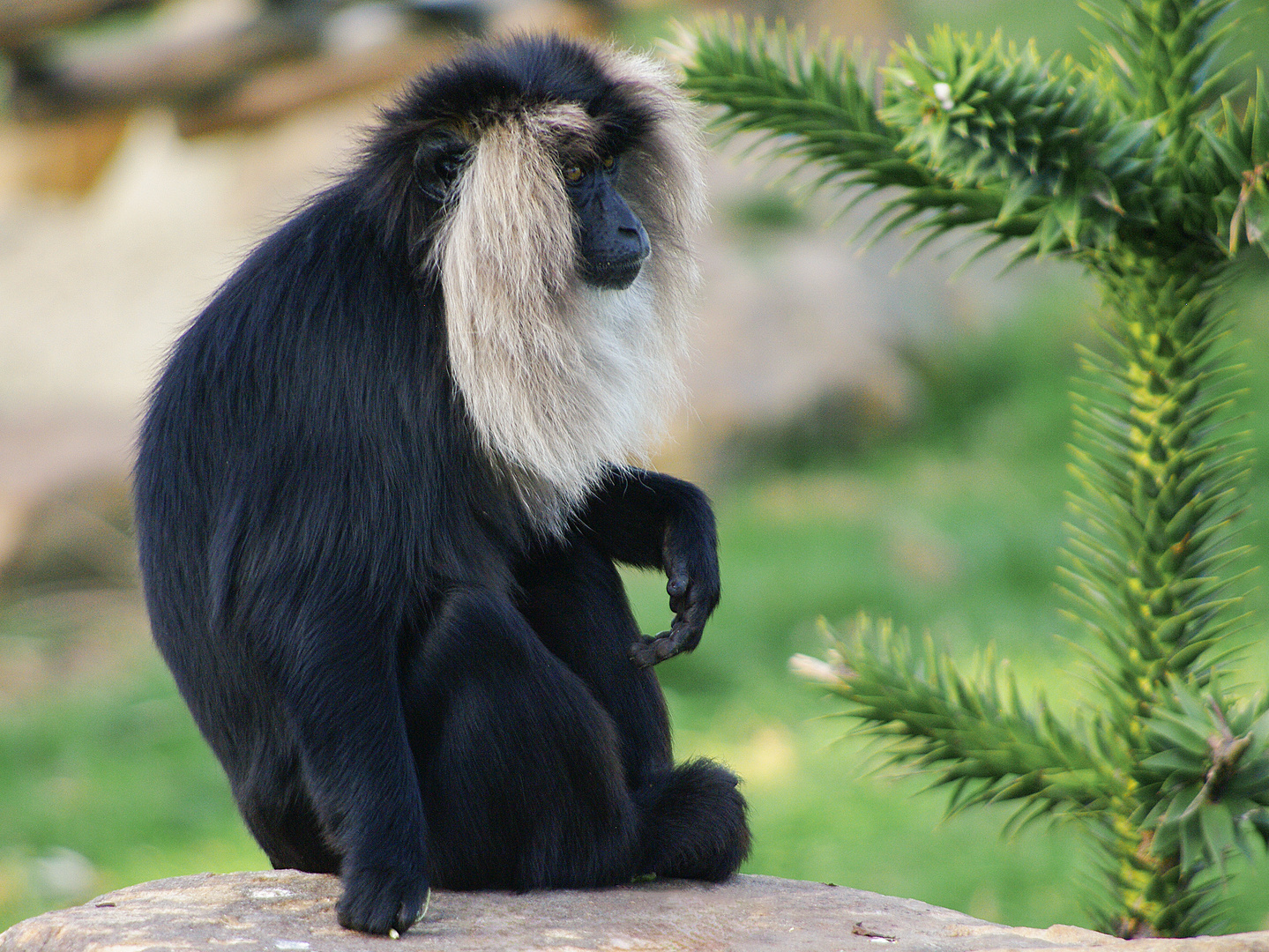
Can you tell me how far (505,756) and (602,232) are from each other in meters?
1.08

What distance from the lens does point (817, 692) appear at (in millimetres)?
3355

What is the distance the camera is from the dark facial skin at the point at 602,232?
2.75 meters

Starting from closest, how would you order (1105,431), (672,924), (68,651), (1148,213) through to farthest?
1. (672,924)
2. (1148,213)
3. (1105,431)
4. (68,651)

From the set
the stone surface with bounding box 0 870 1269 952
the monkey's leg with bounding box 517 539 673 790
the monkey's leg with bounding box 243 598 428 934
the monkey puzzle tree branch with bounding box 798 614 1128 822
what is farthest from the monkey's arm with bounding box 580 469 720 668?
the monkey's leg with bounding box 243 598 428 934

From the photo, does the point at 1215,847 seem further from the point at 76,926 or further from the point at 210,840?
the point at 210,840

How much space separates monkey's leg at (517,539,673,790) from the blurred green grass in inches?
27.1

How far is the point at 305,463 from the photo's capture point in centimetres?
247

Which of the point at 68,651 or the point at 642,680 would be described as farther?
the point at 68,651

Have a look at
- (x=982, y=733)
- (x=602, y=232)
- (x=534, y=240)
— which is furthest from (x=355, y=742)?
(x=982, y=733)

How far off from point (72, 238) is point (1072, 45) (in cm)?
762

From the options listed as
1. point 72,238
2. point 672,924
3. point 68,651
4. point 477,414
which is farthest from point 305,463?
point 72,238

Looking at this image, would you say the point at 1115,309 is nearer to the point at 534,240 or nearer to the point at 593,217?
the point at 593,217

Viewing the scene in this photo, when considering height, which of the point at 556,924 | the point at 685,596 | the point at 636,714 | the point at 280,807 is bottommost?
the point at 556,924

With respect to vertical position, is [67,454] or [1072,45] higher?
[1072,45]
